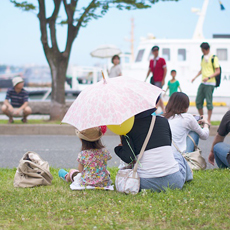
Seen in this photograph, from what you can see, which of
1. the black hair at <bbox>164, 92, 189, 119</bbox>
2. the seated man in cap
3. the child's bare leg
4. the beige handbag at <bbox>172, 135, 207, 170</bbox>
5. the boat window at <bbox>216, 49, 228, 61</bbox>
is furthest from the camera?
the boat window at <bbox>216, 49, 228, 61</bbox>

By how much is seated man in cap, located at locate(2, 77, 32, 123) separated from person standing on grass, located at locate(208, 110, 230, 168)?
21.8 ft

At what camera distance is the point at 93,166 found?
14.4 feet

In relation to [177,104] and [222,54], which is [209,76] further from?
[222,54]

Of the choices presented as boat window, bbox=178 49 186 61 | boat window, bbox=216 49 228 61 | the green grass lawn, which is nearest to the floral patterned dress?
the green grass lawn

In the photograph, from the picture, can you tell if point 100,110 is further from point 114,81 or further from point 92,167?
point 92,167

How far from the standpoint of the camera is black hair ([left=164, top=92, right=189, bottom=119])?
17.0 feet

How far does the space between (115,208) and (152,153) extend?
0.71 m

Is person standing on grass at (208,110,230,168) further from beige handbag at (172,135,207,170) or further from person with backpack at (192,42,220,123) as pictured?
person with backpack at (192,42,220,123)

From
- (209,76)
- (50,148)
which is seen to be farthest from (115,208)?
(209,76)

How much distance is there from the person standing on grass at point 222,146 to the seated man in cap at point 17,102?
21.8ft

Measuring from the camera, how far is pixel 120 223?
10.6ft

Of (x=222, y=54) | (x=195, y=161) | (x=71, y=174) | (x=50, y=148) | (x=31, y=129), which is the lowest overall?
(x=31, y=129)

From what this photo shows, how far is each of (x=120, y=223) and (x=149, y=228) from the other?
0.83ft

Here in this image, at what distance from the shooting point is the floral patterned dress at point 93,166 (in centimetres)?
438
